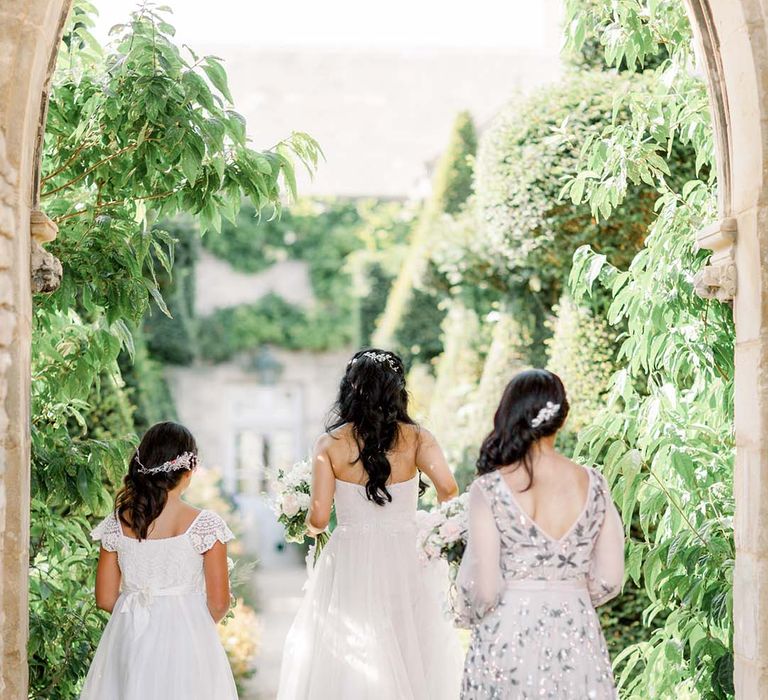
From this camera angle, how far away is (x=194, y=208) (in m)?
4.52

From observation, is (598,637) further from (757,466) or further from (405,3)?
(405,3)

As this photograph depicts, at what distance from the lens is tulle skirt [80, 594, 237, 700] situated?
13.7ft

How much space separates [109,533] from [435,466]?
124 cm

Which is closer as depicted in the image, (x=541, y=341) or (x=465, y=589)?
(x=465, y=589)

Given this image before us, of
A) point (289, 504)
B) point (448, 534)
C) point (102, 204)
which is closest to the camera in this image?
point (448, 534)

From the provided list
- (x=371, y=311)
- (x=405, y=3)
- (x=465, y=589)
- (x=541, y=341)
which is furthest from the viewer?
(x=405, y=3)

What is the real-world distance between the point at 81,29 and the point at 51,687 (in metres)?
2.60

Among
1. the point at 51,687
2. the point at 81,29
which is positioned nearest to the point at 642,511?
the point at 51,687

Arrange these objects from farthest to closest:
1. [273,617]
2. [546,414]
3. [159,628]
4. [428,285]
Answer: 1. [273,617]
2. [428,285]
3. [159,628]
4. [546,414]

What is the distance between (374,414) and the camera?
4.51m

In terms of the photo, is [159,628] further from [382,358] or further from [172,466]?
[382,358]

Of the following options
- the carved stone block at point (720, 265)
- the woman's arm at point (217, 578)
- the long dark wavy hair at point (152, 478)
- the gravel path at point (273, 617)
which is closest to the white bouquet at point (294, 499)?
the woman's arm at point (217, 578)

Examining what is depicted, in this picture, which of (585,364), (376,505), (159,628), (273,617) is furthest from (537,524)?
(273,617)

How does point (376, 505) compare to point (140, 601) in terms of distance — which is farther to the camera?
point (376, 505)
